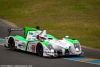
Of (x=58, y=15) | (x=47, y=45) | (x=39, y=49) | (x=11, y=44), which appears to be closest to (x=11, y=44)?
(x=11, y=44)

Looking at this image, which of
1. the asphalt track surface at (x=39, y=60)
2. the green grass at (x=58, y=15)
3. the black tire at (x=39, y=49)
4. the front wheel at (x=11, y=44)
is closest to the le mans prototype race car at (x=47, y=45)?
the black tire at (x=39, y=49)

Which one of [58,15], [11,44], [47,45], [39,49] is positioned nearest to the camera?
[47,45]

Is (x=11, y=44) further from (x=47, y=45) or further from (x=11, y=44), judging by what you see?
(x=47, y=45)

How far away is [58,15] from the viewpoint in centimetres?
4509

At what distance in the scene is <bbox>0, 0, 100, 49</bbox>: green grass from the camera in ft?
109

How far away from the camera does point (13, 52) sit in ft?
62.8

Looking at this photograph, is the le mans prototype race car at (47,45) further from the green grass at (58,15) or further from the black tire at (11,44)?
the green grass at (58,15)

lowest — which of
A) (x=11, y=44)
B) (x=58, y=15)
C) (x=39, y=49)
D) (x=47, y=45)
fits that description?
(x=39, y=49)

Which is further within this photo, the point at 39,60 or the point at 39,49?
the point at 39,49

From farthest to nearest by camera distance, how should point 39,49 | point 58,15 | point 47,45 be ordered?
point 58,15, point 39,49, point 47,45

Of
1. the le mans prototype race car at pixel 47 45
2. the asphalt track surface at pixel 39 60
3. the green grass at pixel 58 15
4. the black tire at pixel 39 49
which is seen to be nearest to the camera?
the asphalt track surface at pixel 39 60

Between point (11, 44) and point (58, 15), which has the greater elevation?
point (58, 15)

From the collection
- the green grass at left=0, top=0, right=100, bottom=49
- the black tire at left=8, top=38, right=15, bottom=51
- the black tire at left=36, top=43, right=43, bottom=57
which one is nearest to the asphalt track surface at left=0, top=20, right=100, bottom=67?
the black tire at left=36, top=43, right=43, bottom=57

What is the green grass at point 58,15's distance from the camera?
33.2 meters
